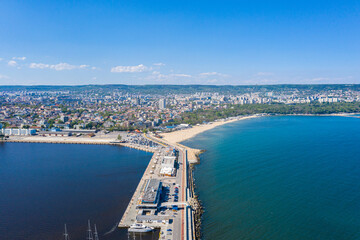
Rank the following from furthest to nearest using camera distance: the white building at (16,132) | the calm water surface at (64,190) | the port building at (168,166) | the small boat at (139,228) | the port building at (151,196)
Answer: the white building at (16,132)
the port building at (168,166)
the port building at (151,196)
the calm water surface at (64,190)
the small boat at (139,228)

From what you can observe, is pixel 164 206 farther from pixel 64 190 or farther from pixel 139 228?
pixel 64 190

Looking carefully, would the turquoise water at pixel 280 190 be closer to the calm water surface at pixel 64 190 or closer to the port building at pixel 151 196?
the port building at pixel 151 196

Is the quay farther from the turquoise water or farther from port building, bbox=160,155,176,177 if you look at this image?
the turquoise water

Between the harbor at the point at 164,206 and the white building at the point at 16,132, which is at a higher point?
the white building at the point at 16,132

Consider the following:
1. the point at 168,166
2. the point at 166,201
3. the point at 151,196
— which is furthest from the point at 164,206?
the point at 168,166

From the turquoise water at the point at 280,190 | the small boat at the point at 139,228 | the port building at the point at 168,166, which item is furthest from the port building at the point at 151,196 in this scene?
the turquoise water at the point at 280,190

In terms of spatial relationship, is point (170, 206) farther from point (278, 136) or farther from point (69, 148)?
point (278, 136)

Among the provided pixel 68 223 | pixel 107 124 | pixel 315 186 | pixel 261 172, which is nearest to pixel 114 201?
pixel 68 223
